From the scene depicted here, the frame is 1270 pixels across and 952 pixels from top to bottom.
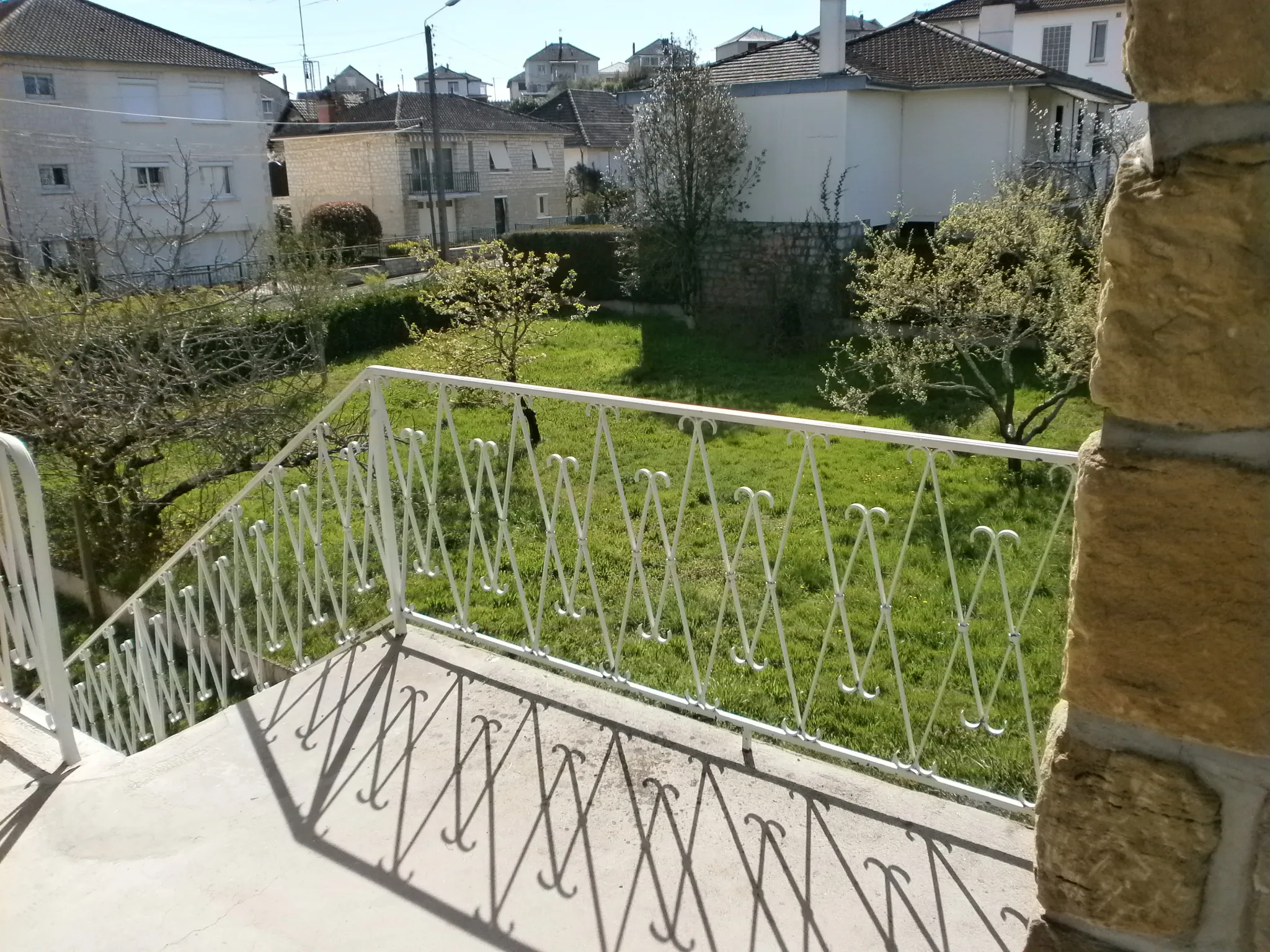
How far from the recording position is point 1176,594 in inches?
36.0

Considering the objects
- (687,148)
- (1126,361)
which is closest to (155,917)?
(1126,361)

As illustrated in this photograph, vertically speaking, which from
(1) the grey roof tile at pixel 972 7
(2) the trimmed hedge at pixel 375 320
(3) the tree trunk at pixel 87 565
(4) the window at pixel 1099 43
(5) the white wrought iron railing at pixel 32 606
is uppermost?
(1) the grey roof tile at pixel 972 7

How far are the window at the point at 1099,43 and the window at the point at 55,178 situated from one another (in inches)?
972

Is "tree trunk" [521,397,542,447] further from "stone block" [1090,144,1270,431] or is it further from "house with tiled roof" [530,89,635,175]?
"house with tiled roof" [530,89,635,175]

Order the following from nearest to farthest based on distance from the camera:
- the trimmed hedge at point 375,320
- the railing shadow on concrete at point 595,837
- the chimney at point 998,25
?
the railing shadow on concrete at point 595,837, the trimmed hedge at point 375,320, the chimney at point 998,25

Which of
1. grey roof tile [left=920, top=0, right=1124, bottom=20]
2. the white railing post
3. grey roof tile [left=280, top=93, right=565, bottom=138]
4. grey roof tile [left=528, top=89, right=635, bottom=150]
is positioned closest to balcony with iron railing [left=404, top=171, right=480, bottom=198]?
grey roof tile [left=280, top=93, right=565, bottom=138]

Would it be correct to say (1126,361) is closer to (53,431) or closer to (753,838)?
(753,838)

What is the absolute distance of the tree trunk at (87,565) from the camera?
7.36 metres

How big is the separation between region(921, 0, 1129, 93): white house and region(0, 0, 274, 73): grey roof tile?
59.0 feet

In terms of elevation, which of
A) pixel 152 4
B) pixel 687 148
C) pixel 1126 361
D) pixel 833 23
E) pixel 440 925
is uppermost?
pixel 152 4

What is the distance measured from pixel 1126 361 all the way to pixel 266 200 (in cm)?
2238

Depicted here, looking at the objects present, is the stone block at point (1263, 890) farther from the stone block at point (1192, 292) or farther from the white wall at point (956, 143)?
the white wall at point (956, 143)

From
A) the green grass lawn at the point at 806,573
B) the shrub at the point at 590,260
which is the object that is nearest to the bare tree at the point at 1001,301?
the green grass lawn at the point at 806,573

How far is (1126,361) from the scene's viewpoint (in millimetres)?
897
